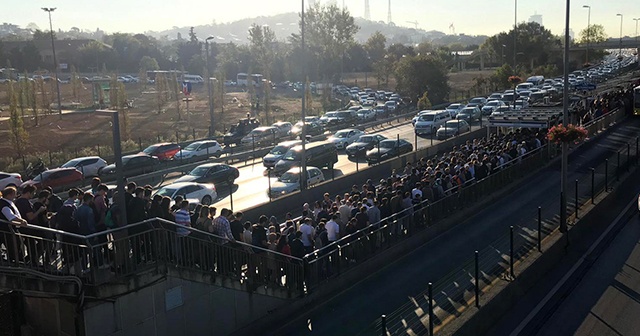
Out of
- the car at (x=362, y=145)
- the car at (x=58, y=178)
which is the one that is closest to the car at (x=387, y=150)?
the car at (x=362, y=145)

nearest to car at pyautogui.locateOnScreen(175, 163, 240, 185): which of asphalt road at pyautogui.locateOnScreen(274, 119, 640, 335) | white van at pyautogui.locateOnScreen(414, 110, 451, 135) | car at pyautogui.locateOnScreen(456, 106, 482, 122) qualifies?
asphalt road at pyautogui.locateOnScreen(274, 119, 640, 335)

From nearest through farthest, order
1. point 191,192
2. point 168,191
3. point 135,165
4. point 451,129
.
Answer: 1. point 168,191
2. point 191,192
3. point 135,165
4. point 451,129

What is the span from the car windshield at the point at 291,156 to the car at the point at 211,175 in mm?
3151

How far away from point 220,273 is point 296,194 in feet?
38.2

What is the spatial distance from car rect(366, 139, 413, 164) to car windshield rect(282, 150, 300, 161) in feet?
15.4

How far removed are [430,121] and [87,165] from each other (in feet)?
82.2

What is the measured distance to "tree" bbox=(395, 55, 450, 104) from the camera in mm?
72562

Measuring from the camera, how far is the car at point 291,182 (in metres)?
26.1

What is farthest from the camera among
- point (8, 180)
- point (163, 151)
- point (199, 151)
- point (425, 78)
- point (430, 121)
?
point (425, 78)

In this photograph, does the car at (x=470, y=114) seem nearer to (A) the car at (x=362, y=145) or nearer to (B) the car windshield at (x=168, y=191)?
(A) the car at (x=362, y=145)

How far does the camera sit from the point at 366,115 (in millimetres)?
57531

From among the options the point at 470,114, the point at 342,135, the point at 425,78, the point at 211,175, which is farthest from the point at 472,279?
the point at 425,78

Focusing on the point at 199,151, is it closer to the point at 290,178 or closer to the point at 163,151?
the point at 163,151

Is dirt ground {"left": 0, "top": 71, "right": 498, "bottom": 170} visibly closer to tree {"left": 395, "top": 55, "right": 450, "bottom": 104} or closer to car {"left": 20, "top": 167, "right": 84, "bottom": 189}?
car {"left": 20, "top": 167, "right": 84, "bottom": 189}
